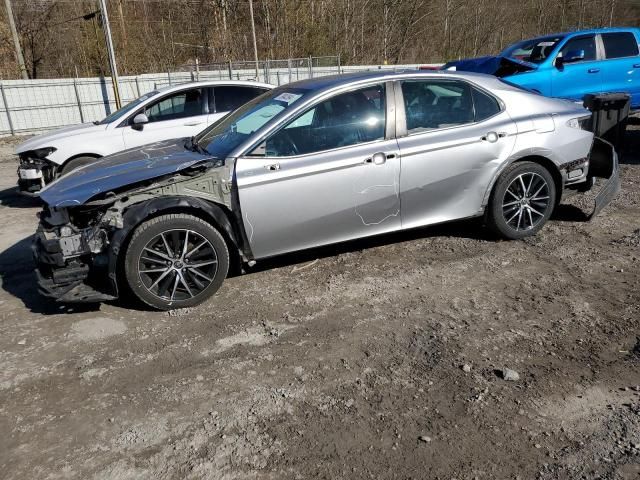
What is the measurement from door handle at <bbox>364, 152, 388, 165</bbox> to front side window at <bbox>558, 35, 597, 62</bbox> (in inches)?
265

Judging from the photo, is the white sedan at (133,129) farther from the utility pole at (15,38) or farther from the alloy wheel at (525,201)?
the utility pole at (15,38)

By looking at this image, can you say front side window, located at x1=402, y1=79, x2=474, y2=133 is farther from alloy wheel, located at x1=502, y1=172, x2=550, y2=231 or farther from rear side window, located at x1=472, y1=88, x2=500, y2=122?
alloy wheel, located at x1=502, y1=172, x2=550, y2=231

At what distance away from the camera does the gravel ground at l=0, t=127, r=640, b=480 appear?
8.56ft

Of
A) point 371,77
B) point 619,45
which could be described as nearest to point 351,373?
point 371,77

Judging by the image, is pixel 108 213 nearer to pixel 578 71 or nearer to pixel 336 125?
pixel 336 125

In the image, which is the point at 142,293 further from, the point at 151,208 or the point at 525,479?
the point at 525,479

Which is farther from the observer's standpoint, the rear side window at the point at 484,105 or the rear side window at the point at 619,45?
the rear side window at the point at 619,45

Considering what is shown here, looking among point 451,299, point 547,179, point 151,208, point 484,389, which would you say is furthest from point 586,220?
point 151,208

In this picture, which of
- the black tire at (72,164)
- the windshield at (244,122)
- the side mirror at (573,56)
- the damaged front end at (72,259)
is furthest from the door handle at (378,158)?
the side mirror at (573,56)

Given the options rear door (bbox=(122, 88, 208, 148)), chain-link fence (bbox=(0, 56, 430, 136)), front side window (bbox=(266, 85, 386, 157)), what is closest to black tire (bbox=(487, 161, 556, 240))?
front side window (bbox=(266, 85, 386, 157))

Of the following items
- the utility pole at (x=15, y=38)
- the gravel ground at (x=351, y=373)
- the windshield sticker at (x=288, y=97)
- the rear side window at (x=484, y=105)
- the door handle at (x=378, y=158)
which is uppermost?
the utility pole at (x=15, y=38)

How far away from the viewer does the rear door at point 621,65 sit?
9.46 meters

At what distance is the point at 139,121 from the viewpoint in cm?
764

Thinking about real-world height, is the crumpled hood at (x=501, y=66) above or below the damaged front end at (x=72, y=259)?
above
